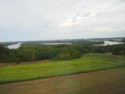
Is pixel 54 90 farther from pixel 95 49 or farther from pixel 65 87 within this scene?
pixel 95 49

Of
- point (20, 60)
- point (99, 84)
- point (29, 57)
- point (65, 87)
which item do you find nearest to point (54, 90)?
point (65, 87)

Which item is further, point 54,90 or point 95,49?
point 95,49

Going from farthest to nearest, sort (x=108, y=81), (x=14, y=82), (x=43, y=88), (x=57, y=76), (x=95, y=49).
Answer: (x=95, y=49) → (x=57, y=76) → (x=14, y=82) → (x=108, y=81) → (x=43, y=88)

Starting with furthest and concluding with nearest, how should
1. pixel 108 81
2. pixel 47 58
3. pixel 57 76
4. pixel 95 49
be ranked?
pixel 95 49
pixel 47 58
pixel 57 76
pixel 108 81

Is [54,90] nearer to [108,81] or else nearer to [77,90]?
[77,90]

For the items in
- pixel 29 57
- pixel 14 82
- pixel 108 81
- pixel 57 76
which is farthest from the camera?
pixel 29 57

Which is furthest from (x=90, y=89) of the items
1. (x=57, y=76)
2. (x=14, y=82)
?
(x=14, y=82)

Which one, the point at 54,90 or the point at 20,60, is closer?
the point at 54,90

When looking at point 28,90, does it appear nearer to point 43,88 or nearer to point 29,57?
point 43,88

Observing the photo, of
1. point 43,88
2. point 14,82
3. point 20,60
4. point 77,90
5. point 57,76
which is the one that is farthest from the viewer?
point 20,60
